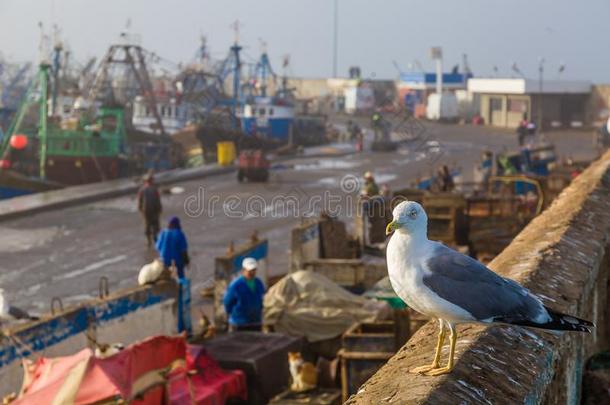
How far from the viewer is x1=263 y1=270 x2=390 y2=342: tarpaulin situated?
40.2 ft

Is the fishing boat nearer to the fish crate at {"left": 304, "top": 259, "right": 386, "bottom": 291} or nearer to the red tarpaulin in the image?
the fish crate at {"left": 304, "top": 259, "right": 386, "bottom": 291}

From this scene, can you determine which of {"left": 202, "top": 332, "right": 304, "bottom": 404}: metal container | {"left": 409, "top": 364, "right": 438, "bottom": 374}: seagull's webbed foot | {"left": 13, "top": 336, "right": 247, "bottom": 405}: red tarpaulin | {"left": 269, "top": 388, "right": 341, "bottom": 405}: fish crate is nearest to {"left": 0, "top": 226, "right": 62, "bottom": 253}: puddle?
{"left": 202, "top": 332, "right": 304, "bottom": 404}: metal container

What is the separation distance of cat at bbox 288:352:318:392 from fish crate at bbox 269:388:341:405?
65mm

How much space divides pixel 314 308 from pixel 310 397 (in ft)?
8.24

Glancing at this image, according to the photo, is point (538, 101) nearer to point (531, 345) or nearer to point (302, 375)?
point (302, 375)

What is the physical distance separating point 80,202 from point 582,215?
859 inches

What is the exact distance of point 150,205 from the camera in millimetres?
20812

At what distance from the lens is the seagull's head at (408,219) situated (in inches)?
177

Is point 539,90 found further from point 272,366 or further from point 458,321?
point 458,321

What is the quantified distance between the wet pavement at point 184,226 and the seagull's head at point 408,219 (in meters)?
12.5

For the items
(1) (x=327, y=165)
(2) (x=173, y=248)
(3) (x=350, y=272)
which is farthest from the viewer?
(1) (x=327, y=165)

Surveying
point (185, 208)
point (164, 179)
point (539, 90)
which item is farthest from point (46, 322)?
point (539, 90)

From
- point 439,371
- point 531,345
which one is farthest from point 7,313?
point 439,371

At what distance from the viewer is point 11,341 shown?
9.16 metres
